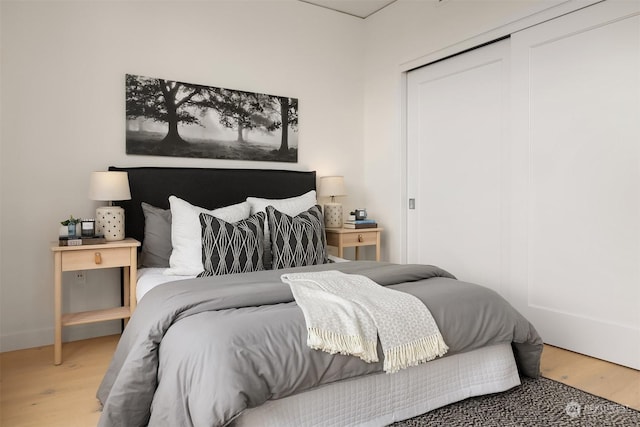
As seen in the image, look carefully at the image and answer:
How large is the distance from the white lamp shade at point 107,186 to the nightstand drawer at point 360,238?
1.85 m

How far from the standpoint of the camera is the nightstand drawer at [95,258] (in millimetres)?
2750

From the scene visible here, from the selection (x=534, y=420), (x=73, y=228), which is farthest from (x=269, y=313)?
(x=73, y=228)

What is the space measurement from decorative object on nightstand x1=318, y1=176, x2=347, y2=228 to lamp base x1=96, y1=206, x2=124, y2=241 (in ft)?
5.83

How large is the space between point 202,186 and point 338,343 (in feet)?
7.08

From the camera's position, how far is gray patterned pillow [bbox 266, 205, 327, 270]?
2.92 metres

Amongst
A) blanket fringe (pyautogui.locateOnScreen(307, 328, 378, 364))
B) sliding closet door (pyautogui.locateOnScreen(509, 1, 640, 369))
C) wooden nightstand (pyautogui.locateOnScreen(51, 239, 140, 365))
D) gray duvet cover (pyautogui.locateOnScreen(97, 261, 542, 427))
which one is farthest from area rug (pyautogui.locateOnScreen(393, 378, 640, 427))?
wooden nightstand (pyautogui.locateOnScreen(51, 239, 140, 365))

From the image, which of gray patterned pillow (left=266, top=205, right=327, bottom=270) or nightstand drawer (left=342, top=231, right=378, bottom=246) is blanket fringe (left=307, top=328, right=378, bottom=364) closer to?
gray patterned pillow (left=266, top=205, right=327, bottom=270)

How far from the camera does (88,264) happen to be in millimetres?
2805

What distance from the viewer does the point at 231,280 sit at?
2.25 meters

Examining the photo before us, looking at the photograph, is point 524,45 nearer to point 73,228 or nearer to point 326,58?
point 326,58

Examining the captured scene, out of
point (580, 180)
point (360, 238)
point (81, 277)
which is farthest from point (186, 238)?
point (580, 180)

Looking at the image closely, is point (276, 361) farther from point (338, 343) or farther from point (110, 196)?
point (110, 196)

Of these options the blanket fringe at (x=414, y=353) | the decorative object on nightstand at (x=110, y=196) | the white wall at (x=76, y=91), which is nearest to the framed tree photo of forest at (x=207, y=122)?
the white wall at (x=76, y=91)

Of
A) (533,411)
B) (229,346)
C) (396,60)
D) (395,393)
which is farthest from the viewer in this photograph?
(396,60)
